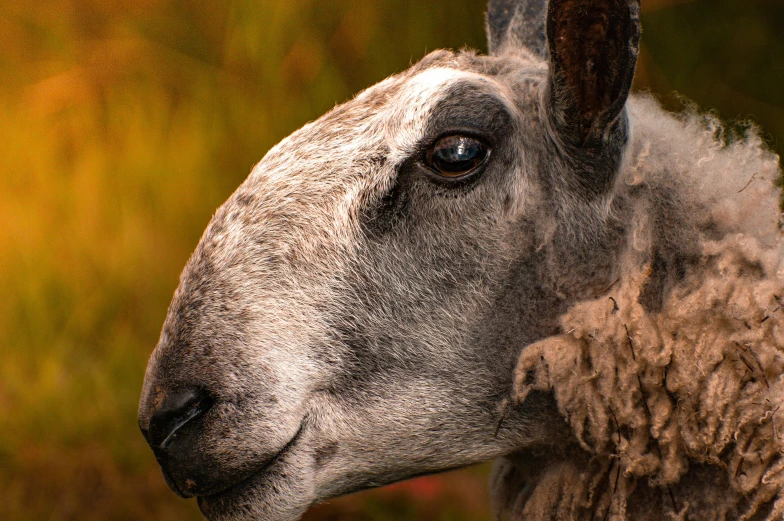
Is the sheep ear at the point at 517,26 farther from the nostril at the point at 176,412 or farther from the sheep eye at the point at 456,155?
the nostril at the point at 176,412

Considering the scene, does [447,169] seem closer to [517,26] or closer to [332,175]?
[332,175]

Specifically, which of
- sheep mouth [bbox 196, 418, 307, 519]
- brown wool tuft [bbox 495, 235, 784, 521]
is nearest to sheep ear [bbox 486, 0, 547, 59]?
brown wool tuft [bbox 495, 235, 784, 521]

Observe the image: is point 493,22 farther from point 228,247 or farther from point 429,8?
point 429,8

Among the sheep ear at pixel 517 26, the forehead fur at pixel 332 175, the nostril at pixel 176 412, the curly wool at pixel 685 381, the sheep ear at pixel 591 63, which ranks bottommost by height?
the nostril at pixel 176 412

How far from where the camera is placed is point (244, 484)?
1736mm

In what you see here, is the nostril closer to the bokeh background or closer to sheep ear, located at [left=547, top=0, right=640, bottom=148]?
sheep ear, located at [left=547, top=0, right=640, bottom=148]

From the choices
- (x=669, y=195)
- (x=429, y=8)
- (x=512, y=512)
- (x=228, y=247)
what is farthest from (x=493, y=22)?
(x=429, y=8)

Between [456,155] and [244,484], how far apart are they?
0.87 m

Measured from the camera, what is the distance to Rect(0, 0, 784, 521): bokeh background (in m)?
3.53

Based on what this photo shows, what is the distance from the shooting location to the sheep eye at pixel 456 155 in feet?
5.65

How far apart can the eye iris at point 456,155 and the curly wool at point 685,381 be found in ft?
1.24

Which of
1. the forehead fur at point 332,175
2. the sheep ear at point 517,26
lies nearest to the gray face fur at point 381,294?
the forehead fur at point 332,175

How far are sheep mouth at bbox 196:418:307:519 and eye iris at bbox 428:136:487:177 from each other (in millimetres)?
637

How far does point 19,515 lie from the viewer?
3396 mm
